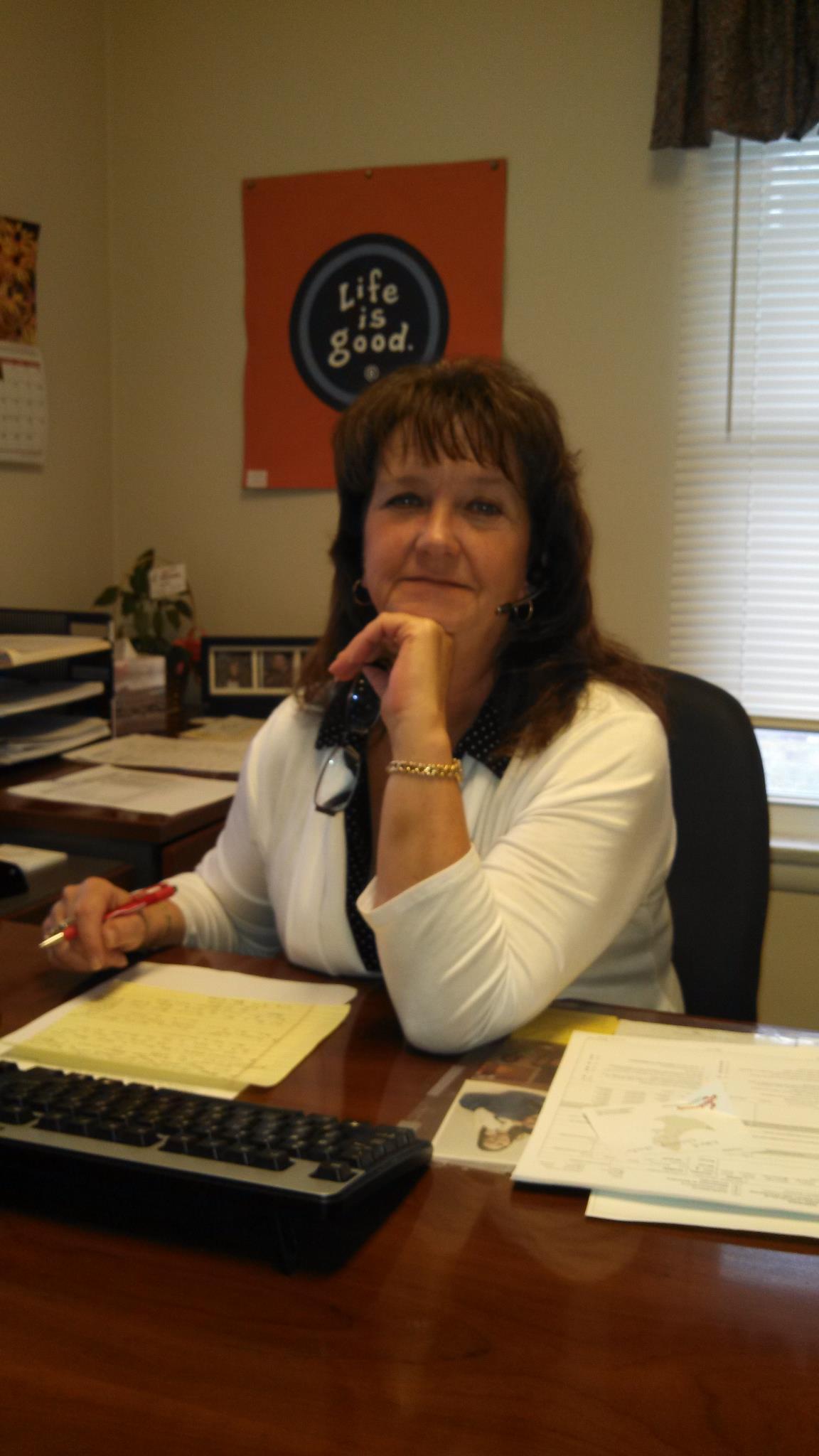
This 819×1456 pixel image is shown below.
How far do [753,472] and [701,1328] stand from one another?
209 centimetres

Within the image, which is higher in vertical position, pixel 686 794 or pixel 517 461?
pixel 517 461

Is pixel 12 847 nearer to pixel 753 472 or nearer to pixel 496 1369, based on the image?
pixel 496 1369

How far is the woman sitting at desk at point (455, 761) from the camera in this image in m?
1.09

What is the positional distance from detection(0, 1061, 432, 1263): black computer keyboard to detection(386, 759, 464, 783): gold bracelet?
0.38 m

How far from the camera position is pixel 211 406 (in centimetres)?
289

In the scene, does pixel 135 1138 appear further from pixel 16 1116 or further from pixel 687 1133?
pixel 687 1133

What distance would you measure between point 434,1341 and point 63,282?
2.61 metres

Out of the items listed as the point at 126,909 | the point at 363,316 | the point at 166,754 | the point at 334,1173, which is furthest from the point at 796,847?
the point at 334,1173

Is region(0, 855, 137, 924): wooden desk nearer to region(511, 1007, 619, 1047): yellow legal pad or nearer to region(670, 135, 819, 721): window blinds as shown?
region(511, 1007, 619, 1047): yellow legal pad

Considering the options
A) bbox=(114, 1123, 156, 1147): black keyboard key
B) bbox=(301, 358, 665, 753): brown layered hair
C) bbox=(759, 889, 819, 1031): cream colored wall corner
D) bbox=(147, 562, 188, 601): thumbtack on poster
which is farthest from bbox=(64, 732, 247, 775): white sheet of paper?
bbox=(114, 1123, 156, 1147): black keyboard key

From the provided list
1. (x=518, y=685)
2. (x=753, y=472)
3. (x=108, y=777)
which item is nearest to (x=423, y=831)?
(x=518, y=685)

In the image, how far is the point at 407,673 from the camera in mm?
1218

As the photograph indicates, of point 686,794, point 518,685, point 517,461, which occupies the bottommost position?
point 686,794

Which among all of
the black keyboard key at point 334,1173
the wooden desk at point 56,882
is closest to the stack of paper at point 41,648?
the wooden desk at point 56,882
